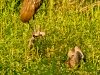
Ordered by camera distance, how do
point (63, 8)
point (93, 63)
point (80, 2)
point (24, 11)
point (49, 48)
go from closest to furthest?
point (24, 11) → point (93, 63) → point (49, 48) → point (63, 8) → point (80, 2)

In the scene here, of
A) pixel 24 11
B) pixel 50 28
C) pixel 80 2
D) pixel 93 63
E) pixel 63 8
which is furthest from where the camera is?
pixel 80 2

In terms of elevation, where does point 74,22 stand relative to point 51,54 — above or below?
above

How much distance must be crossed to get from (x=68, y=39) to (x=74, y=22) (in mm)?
432

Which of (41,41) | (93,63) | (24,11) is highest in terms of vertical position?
(24,11)

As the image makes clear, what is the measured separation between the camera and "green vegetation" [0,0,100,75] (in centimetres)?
278

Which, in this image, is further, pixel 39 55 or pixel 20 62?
pixel 39 55

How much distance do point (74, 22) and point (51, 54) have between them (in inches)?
30.4

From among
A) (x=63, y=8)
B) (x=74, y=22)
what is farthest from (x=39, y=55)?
(x=63, y=8)

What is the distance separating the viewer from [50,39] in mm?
3312

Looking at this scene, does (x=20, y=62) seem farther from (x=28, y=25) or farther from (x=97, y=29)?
(x=97, y=29)

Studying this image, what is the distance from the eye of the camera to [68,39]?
132 inches

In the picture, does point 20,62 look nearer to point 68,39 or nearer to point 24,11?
point 24,11

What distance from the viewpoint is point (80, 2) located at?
446 centimetres

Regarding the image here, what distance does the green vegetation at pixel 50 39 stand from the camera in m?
2.78
